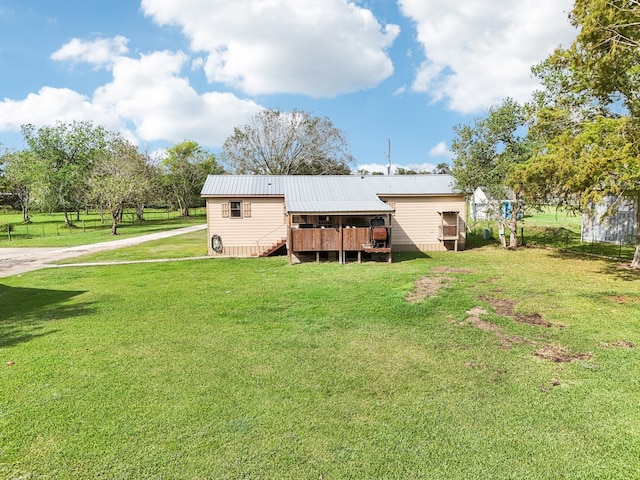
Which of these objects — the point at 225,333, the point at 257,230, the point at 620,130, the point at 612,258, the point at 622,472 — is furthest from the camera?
the point at 257,230

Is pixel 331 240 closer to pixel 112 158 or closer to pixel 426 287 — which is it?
pixel 426 287

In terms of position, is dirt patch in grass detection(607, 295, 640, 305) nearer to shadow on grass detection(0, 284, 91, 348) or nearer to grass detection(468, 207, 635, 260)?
grass detection(468, 207, 635, 260)

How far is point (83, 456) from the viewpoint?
3.82m

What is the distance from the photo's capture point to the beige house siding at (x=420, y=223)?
65.3 ft

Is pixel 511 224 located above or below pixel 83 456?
above

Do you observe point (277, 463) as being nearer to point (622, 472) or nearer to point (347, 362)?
point (347, 362)

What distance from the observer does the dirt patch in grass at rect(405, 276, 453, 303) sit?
394 inches

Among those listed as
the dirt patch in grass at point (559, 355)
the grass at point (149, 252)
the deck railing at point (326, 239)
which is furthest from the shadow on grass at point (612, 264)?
the grass at point (149, 252)

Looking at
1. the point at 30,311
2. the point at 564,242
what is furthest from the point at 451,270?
the point at 30,311

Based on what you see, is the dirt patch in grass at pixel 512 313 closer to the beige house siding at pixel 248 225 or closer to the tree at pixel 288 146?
the beige house siding at pixel 248 225

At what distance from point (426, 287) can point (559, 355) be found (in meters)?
5.06

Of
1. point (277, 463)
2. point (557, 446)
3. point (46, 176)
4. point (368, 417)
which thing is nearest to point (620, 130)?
point (557, 446)

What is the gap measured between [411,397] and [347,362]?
4.36 feet

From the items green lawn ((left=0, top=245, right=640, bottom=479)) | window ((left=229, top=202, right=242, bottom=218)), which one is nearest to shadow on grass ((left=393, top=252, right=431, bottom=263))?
green lawn ((left=0, top=245, right=640, bottom=479))
